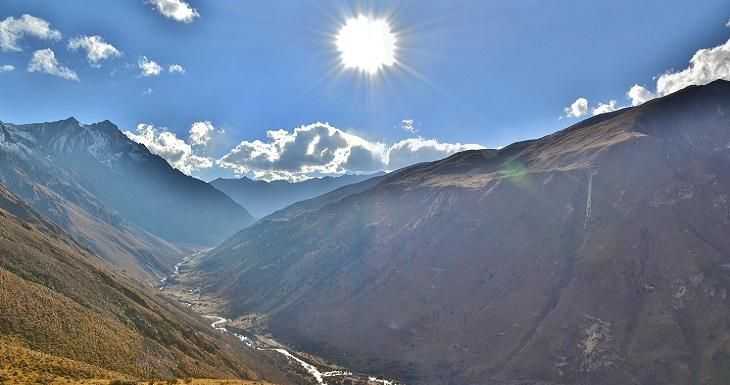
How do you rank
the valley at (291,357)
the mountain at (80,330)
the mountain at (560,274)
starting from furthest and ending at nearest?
the valley at (291,357) < the mountain at (560,274) < the mountain at (80,330)

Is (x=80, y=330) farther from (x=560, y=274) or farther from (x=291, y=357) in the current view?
(x=560, y=274)

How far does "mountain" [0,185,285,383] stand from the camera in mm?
45625

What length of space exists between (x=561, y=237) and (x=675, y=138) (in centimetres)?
5339

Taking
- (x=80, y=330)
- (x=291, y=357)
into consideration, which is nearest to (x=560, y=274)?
(x=291, y=357)

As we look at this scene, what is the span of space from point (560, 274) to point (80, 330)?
111928mm

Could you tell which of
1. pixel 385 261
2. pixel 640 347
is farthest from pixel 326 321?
pixel 640 347

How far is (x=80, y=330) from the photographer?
5934 centimetres

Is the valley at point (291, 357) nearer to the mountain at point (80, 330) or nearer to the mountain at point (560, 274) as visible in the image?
the mountain at point (560, 274)

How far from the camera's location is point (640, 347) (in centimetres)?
9731

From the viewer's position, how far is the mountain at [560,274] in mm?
100250

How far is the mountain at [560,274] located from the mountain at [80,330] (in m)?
46.6

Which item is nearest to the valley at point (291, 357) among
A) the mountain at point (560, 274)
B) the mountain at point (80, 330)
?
the mountain at point (560, 274)

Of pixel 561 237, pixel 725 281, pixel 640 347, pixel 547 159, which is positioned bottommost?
pixel 640 347

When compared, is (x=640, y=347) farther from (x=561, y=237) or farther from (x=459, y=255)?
(x=459, y=255)
